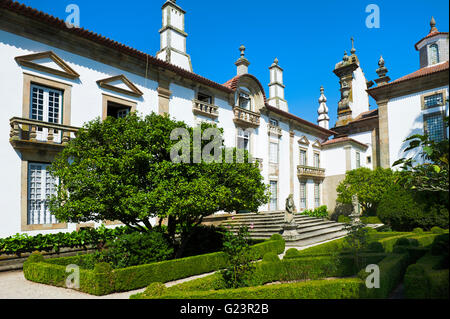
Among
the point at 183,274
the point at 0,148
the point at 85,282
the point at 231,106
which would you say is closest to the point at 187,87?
the point at 231,106

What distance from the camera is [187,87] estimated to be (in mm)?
18391

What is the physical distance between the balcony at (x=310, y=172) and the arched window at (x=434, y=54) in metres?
24.3

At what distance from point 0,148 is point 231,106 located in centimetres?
1364

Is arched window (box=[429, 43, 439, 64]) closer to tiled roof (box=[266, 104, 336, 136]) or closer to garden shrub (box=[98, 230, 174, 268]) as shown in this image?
garden shrub (box=[98, 230, 174, 268])

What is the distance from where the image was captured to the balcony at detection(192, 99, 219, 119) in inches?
733

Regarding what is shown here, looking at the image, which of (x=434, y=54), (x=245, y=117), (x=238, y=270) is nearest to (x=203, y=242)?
(x=238, y=270)

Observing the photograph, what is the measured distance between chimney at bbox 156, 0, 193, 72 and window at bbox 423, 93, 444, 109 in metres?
17.6

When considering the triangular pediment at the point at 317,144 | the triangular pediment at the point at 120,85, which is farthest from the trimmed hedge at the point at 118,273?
the triangular pediment at the point at 317,144

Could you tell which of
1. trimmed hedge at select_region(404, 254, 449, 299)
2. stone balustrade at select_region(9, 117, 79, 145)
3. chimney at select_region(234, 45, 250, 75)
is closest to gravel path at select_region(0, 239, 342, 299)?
stone balustrade at select_region(9, 117, 79, 145)

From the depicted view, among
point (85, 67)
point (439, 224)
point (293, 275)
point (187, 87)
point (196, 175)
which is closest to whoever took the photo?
point (439, 224)

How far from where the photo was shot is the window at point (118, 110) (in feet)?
49.8

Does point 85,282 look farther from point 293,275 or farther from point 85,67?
point 85,67

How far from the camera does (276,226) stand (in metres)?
17.8

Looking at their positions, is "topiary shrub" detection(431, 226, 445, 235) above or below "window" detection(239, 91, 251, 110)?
below
